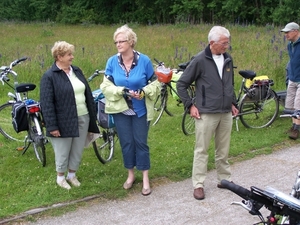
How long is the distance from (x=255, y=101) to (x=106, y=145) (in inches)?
116

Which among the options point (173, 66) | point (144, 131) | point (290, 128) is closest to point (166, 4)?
point (173, 66)

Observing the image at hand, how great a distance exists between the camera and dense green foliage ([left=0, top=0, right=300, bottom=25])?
2925 cm

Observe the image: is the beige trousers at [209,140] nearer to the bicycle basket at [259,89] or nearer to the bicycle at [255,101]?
the bicycle at [255,101]

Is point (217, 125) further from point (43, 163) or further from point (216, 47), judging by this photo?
point (43, 163)

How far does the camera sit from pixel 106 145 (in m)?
5.94

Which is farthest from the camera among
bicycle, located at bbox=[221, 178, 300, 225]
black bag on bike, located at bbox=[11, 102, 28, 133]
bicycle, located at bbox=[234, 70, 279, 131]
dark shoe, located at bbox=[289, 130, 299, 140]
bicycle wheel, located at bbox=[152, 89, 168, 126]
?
bicycle wheel, located at bbox=[152, 89, 168, 126]

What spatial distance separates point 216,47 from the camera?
177 inches

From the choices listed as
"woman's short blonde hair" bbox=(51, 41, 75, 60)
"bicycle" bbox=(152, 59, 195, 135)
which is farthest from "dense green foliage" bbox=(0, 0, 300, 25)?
"woman's short blonde hair" bbox=(51, 41, 75, 60)

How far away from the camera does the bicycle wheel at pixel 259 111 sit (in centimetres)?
751

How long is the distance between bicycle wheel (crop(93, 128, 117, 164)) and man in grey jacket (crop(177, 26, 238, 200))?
Answer: 4.88 feet

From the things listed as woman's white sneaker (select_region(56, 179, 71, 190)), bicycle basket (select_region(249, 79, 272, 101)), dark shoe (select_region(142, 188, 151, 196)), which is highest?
bicycle basket (select_region(249, 79, 272, 101))

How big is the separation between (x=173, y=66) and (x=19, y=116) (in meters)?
6.83

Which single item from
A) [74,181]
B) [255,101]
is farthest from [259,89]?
[74,181]

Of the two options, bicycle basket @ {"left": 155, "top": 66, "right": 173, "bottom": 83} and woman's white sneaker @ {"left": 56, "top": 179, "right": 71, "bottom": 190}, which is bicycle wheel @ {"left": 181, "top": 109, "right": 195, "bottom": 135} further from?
woman's white sneaker @ {"left": 56, "top": 179, "right": 71, "bottom": 190}
